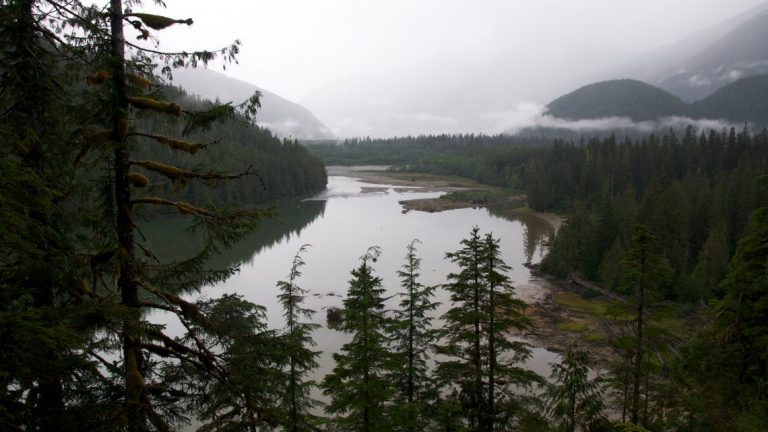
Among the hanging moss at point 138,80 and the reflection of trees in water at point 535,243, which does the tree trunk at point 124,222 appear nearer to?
the hanging moss at point 138,80

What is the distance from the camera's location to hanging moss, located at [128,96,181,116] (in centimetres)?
544

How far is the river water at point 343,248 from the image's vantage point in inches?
1448

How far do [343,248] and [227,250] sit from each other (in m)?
14.3

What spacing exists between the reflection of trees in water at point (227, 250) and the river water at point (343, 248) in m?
0.15

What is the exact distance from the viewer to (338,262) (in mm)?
49656

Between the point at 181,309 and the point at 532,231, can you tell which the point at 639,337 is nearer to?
the point at 181,309

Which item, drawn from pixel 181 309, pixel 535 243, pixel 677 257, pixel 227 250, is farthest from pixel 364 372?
pixel 535 243

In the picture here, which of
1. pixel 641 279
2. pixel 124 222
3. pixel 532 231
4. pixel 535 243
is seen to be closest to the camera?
pixel 124 222

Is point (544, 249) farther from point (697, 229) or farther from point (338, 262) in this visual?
point (338, 262)

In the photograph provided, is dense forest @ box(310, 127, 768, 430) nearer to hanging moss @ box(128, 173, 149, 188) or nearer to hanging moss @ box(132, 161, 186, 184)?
hanging moss @ box(132, 161, 186, 184)

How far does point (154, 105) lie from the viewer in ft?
18.0

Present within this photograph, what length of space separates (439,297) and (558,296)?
11.1 meters

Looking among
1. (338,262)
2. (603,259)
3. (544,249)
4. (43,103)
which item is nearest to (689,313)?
(603,259)

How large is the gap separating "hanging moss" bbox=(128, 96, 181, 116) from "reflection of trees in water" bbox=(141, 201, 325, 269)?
3669 centimetres
